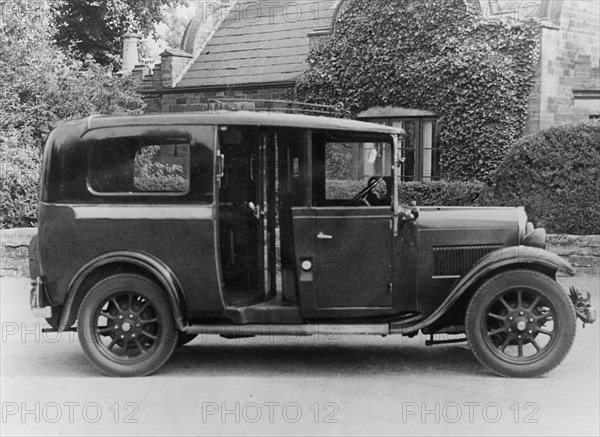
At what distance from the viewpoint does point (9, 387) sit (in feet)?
21.0

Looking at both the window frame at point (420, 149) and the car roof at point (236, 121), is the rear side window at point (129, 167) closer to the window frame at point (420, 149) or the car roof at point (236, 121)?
the car roof at point (236, 121)

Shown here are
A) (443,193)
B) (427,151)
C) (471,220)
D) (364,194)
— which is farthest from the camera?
(427,151)

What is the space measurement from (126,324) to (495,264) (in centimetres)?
297

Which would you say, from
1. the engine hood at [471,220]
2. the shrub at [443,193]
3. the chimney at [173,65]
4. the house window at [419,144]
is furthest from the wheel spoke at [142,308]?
the chimney at [173,65]

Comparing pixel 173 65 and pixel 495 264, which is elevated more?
pixel 173 65

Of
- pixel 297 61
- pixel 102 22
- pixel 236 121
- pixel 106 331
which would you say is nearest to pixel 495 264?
pixel 236 121

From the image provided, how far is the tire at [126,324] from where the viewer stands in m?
6.61

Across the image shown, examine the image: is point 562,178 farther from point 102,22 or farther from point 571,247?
point 102,22

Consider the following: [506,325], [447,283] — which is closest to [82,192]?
[447,283]

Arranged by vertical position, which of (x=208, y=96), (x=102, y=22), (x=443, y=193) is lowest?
(x=443, y=193)

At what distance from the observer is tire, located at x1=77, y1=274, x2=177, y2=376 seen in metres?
6.61

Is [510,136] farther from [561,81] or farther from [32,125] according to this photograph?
[32,125]

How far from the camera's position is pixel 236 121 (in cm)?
659

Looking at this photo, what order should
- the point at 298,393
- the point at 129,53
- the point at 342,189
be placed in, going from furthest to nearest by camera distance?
the point at 129,53 < the point at 342,189 < the point at 298,393
